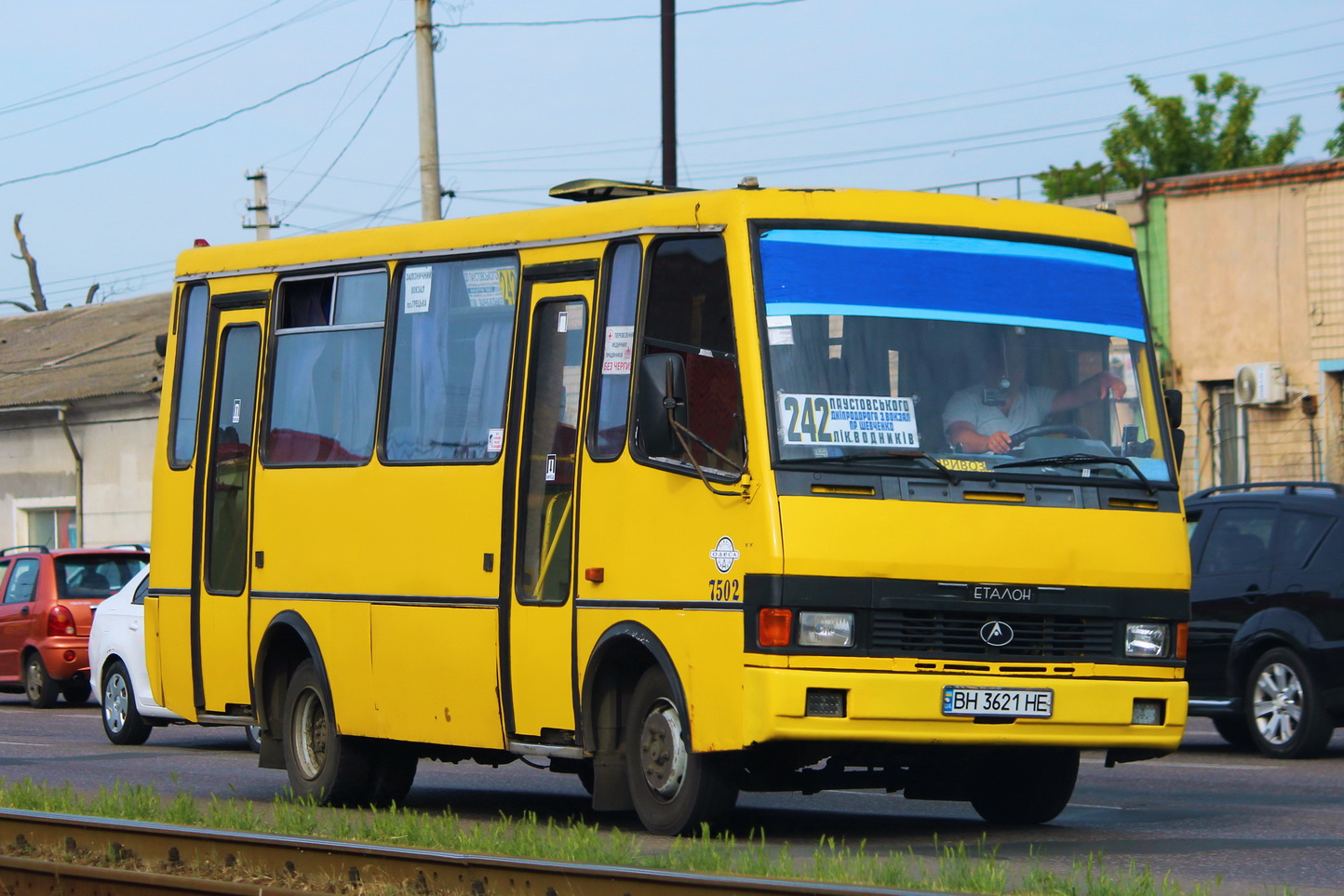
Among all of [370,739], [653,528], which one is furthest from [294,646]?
[653,528]

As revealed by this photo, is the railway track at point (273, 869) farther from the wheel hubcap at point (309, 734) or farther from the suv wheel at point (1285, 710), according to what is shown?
the suv wheel at point (1285, 710)

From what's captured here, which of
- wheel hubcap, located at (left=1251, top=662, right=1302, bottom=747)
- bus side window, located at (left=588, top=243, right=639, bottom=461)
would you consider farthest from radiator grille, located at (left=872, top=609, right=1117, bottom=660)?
wheel hubcap, located at (left=1251, top=662, right=1302, bottom=747)

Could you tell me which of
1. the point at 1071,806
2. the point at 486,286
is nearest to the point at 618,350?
the point at 486,286

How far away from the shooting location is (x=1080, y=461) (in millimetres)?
9930

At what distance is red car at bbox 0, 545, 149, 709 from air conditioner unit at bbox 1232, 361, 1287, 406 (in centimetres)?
1555

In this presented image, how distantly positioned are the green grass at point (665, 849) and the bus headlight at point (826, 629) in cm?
85

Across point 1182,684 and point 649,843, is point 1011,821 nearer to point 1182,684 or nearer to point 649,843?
point 1182,684

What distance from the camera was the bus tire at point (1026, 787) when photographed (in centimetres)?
1088

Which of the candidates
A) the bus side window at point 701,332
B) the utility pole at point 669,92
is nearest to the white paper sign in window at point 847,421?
the bus side window at point 701,332

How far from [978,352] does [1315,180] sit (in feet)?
72.9

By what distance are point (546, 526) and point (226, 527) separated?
3.16 m

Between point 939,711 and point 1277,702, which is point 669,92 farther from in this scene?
point 939,711

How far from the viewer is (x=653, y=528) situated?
32.5 feet

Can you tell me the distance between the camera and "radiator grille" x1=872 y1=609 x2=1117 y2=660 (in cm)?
940
